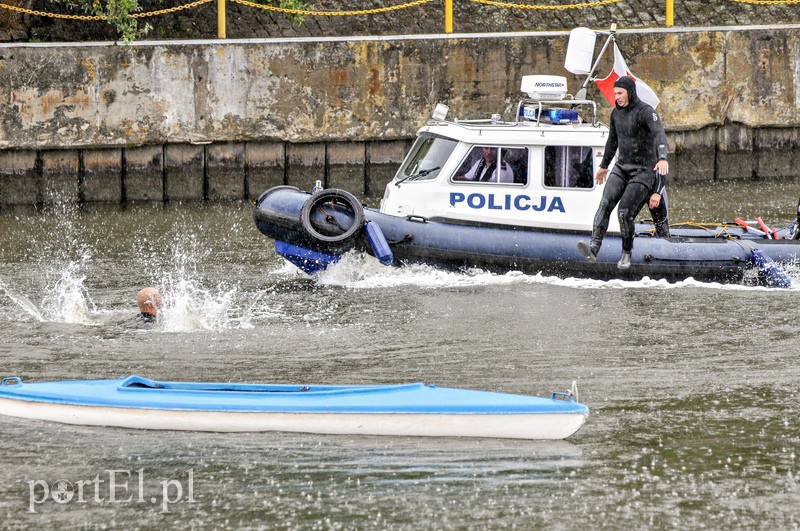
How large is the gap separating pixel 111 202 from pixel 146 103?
1433mm

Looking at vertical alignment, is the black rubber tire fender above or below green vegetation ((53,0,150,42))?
below

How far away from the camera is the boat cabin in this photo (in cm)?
1277

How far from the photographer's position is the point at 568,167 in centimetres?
1283

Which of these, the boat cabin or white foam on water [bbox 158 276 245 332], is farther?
the boat cabin

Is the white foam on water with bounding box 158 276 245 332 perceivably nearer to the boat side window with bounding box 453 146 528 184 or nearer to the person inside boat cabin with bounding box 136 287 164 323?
the person inside boat cabin with bounding box 136 287 164 323

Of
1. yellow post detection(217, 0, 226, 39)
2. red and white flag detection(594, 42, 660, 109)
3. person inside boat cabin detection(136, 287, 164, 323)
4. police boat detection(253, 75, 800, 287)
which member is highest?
yellow post detection(217, 0, 226, 39)

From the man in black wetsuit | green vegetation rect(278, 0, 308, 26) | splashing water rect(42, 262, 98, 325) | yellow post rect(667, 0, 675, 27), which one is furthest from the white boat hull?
yellow post rect(667, 0, 675, 27)

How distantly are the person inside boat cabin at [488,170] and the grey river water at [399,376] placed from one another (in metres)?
0.97

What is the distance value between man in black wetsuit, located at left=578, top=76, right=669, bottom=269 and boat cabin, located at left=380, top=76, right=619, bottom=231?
1.87ft

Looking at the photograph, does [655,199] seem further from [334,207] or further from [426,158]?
[334,207]

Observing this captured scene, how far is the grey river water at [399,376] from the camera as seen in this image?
695 centimetres

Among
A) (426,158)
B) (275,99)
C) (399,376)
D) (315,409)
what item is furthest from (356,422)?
(275,99)

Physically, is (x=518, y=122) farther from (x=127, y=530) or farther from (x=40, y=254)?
(x=127, y=530)

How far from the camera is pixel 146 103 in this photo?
707 inches
